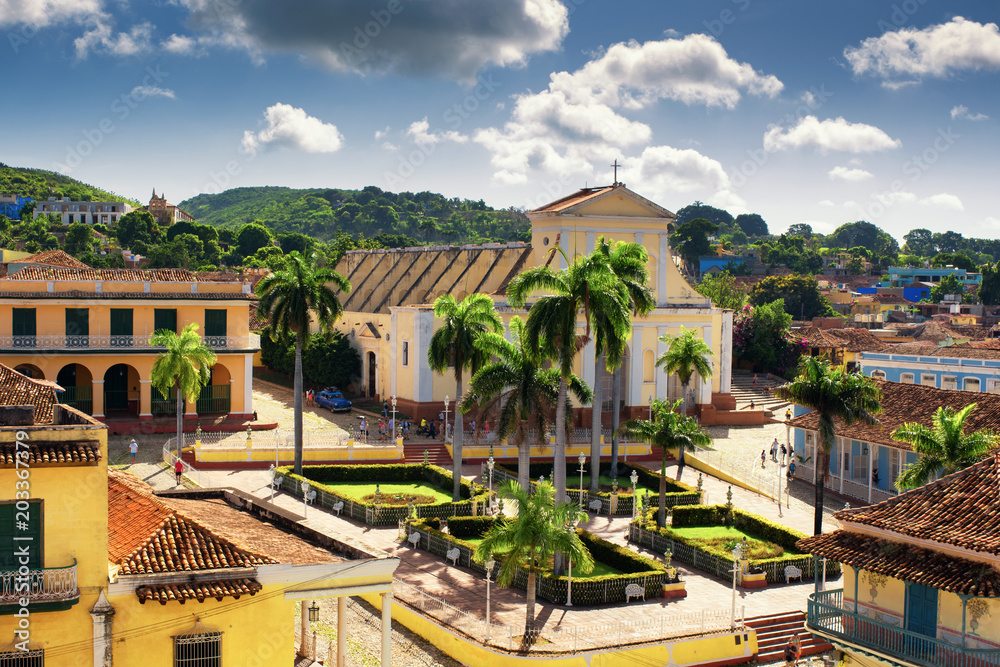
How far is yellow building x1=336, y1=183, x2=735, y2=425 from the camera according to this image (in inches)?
2004

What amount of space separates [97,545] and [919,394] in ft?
112

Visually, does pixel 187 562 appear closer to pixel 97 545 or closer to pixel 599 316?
pixel 97 545

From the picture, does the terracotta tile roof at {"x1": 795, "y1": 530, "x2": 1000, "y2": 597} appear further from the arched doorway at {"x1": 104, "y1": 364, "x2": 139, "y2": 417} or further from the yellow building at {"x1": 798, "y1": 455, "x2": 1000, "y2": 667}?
the arched doorway at {"x1": 104, "y1": 364, "x2": 139, "y2": 417}

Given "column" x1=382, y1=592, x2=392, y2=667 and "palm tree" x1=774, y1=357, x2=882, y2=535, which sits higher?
"palm tree" x1=774, y1=357, x2=882, y2=535

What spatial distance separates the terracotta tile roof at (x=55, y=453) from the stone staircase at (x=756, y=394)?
144 feet

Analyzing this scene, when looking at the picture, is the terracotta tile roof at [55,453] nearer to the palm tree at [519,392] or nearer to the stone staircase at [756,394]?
the palm tree at [519,392]

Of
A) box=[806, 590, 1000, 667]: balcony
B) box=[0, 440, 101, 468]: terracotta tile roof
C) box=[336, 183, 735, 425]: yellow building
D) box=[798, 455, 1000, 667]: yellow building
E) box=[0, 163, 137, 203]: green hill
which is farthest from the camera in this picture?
box=[0, 163, 137, 203]: green hill

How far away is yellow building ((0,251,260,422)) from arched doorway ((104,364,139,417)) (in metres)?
0.05

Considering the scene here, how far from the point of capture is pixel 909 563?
18.2 m

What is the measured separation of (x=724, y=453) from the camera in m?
46.4

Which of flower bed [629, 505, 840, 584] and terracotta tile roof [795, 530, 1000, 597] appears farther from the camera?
flower bed [629, 505, 840, 584]

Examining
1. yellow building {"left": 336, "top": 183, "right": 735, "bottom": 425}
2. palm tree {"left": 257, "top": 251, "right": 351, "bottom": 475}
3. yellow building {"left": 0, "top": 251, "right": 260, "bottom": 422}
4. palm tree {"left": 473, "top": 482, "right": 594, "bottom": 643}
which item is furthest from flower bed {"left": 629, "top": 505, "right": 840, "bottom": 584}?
yellow building {"left": 0, "top": 251, "right": 260, "bottom": 422}

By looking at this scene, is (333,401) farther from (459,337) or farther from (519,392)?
(519,392)

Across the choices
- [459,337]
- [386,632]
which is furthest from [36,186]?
[386,632]
